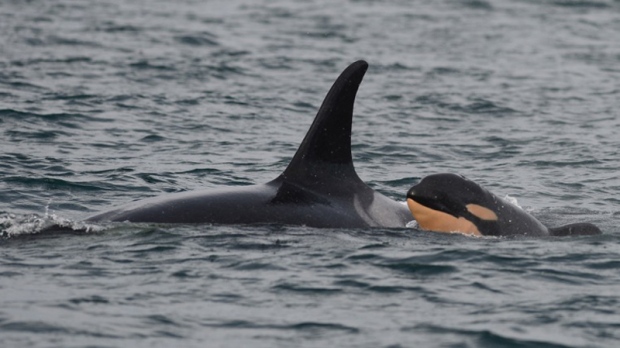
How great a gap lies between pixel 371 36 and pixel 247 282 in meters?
26.3

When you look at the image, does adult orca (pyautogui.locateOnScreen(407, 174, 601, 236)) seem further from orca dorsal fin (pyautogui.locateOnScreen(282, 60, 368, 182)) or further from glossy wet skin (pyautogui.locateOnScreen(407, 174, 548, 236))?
orca dorsal fin (pyautogui.locateOnScreen(282, 60, 368, 182))

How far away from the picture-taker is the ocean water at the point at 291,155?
1249 centimetres

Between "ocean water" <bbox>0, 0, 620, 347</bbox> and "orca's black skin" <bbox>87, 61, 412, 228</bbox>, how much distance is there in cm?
22

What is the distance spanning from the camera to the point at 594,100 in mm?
30016

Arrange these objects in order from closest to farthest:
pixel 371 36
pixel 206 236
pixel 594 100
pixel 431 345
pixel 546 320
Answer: pixel 431 345, pixel 546 320, pixel 206 236, pixel 594 100, pixel 371 36

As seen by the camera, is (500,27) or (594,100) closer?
(594,100)

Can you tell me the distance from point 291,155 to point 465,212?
7380 mm

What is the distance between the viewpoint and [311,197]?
51.6ft

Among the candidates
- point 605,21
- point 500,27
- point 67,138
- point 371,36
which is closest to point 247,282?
point 67,138

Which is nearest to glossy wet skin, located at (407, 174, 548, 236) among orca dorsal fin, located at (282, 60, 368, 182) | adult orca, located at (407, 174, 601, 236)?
adult orca, located at (407, 174, 601, 236)

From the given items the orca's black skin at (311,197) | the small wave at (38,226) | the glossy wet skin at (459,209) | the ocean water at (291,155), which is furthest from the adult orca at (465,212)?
the small wave at (38,226)

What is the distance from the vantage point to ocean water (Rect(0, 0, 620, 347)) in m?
12.5

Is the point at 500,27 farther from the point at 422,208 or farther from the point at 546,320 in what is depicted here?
the point at 546,320

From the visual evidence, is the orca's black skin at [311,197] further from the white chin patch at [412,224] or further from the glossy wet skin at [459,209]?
the glossy wet skin at [459,209]
